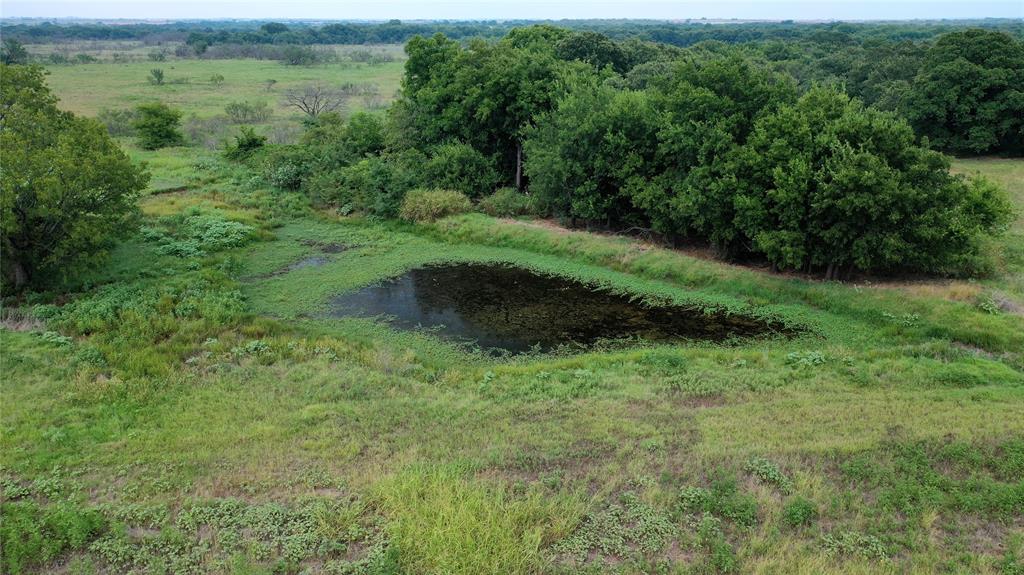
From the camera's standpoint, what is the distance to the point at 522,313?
20.0 metres

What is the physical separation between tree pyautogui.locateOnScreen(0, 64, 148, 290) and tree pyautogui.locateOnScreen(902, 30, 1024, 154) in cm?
4066

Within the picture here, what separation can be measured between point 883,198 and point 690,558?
13975 millimetres

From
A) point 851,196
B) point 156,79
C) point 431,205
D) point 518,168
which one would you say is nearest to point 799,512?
point 851,196

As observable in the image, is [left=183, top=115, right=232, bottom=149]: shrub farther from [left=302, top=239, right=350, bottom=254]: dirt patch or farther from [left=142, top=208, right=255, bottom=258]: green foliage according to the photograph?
[left=302, top=239, right=350, bottom=254]: dirt patch

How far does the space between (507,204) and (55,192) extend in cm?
1667

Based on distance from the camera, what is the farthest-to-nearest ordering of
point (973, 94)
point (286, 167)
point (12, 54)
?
point (12, 54), point (973, 94), point (286, 167)

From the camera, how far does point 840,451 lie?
36.6 feet

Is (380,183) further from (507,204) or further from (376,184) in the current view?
(507,204)

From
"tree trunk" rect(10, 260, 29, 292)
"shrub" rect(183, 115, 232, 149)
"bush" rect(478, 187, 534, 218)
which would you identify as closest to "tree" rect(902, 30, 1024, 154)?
"bush" rect(478, 187, 534, 218)

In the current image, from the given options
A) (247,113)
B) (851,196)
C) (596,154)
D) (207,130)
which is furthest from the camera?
(247,113)

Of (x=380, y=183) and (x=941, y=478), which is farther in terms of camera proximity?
(x=380, y=183)

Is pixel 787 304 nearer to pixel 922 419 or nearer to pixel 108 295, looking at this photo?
pixel 922 419

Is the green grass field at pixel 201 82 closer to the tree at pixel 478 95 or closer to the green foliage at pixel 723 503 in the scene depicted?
the tree at pixel 478 95

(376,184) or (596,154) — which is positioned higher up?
(596,154)
